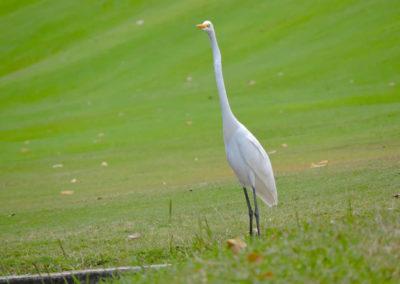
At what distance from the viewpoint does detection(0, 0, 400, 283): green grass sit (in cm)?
412

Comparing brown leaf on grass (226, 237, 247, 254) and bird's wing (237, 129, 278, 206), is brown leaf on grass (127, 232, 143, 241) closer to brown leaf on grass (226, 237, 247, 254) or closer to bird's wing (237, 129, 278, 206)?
bird's wing (237, 129, 278, 206)

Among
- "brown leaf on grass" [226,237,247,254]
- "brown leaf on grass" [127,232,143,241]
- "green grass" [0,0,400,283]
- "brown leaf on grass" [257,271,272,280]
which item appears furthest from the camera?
"brown leaf on grass" [127,232,143,241]

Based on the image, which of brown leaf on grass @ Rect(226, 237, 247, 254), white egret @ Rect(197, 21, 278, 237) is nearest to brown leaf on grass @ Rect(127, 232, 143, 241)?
white egret @ Rect(197, 21, 278, 237)

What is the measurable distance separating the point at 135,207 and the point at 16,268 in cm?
229

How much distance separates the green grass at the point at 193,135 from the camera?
13.5ft

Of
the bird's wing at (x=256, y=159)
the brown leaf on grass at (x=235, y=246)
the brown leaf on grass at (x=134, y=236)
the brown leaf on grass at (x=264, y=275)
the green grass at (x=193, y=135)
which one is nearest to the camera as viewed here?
the brown leaf on grass at (x=264, y=275)

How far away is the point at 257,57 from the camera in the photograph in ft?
67.7

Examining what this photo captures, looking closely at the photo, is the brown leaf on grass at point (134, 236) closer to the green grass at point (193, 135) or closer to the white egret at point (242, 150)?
the green grass at point (193, 135)

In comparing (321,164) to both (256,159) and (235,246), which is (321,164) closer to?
(256,159)

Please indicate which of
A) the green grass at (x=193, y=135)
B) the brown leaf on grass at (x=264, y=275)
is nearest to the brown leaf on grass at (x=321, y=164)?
the green grass at (x=193, y=135)

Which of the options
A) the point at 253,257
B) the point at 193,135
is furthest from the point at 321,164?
the point at 253,257

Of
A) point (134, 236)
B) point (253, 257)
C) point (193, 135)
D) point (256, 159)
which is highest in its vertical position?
point (253, 257)

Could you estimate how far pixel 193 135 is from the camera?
12.9 m

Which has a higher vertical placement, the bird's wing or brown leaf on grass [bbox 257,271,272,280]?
brown leaf on grass [bbox 257,271,272,280]
